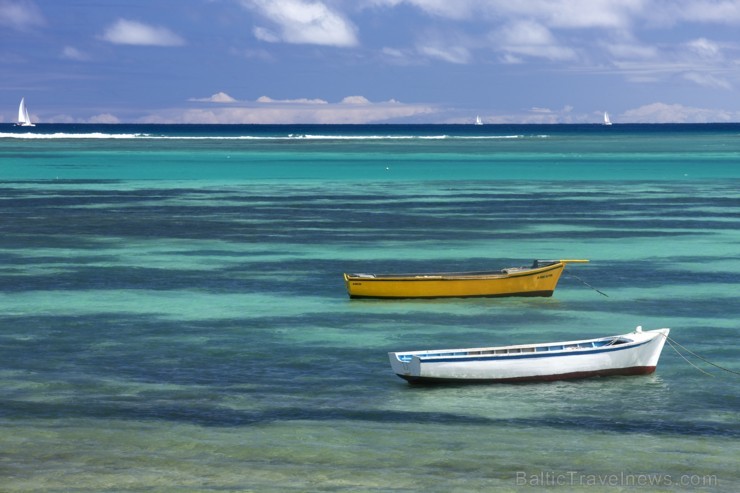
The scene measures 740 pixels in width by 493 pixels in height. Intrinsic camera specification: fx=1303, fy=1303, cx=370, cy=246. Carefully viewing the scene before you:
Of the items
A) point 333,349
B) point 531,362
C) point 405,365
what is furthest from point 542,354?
point 333,349

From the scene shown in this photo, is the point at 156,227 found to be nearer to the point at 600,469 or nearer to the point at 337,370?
the point at 337,370

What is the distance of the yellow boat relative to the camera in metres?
36.0

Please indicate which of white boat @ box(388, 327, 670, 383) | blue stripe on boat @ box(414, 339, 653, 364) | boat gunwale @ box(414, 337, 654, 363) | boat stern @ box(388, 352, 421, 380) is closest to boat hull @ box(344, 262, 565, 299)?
white boat @ box(388, 327, 670, 383)

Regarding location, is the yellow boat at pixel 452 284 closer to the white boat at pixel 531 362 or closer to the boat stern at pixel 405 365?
the white boat at pixel 531 362

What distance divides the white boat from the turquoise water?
0.31m

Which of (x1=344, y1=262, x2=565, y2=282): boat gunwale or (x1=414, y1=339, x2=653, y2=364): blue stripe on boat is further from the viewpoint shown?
(x1=344, y1=262, x2=565, y2=282): boat gunwale

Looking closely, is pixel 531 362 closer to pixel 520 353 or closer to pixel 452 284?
pixel 520 353

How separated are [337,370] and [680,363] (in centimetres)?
743

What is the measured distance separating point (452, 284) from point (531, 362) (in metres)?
10.6

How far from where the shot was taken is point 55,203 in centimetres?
7362

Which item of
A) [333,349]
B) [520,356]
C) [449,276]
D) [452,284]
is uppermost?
[449,276]

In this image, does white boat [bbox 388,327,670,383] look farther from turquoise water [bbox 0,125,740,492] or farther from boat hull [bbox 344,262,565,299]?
boat hull [bbox 344,262,565,299]

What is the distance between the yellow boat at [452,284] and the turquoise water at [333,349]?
1.36 feet

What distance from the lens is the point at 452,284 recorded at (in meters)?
36.1
